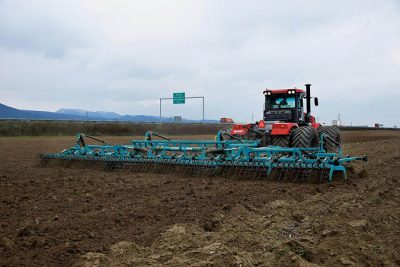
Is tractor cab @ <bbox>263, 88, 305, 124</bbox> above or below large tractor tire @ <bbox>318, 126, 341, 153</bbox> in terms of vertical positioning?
above

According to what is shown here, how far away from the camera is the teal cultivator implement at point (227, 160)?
27.7ft

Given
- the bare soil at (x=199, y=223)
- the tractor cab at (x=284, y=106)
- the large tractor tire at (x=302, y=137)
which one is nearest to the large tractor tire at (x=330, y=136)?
the tractor cab at (x=284, y=106)

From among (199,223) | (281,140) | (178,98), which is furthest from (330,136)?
(178,98)

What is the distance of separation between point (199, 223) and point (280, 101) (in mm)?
6914

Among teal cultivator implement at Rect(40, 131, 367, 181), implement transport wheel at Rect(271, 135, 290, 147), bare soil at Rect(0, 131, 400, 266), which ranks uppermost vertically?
implement transport wheel at Rect(271, 135, 290, 147)

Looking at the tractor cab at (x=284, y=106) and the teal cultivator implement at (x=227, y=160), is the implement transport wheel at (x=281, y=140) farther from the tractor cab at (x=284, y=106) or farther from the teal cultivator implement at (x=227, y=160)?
the tractor cab at (x=284, y=106)

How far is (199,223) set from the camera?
5273mm

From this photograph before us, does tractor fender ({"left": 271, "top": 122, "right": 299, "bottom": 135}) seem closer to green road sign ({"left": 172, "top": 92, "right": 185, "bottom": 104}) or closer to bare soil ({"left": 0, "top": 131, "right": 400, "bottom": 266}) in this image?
bare soil ({"left": 0, "top": 131, "right": 400, "bottom": 266})

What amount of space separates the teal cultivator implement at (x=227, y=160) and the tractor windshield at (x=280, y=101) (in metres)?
1.36

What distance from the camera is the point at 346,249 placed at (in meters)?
4.55

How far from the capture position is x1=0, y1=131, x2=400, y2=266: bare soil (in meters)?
4.20

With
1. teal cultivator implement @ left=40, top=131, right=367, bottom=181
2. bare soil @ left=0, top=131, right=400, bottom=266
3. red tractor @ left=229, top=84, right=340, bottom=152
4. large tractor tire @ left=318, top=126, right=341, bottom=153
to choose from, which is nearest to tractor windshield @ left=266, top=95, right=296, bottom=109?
red tractor @ left=229, top=84, right=340, bottom=152

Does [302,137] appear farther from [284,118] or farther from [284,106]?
[284,106]

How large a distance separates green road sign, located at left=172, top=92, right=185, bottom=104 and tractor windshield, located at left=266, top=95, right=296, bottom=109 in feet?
128
